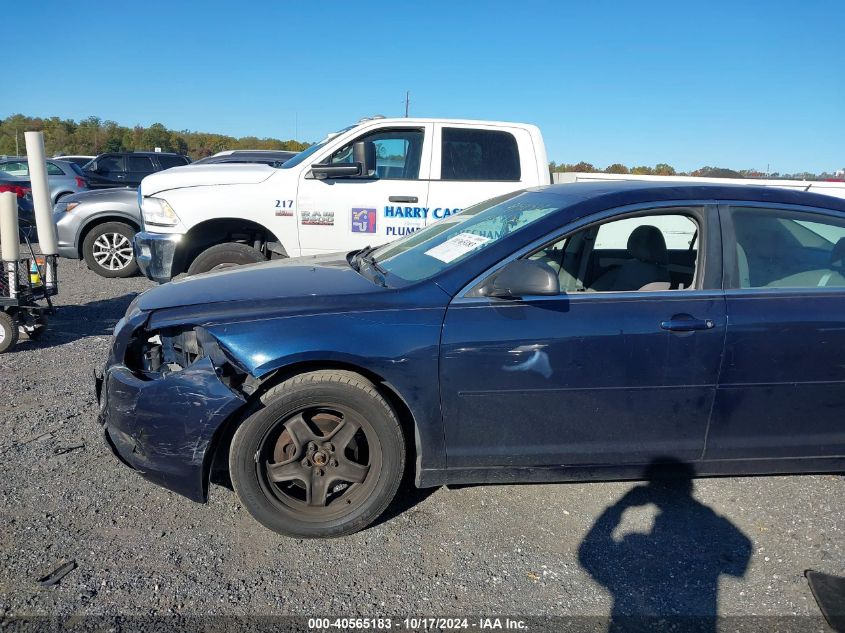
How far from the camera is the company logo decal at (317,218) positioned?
622cm

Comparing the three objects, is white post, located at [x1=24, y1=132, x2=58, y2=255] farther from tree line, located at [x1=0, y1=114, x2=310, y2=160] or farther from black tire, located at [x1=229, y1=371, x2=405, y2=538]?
tree line, located at [x1=0, y1=114, x2=310, y2=160]

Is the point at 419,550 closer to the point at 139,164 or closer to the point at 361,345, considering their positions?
the point at 361,345

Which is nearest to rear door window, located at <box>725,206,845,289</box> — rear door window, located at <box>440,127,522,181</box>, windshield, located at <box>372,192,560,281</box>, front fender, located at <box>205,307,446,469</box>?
windshield, located at <box>372,192,560,281</box>

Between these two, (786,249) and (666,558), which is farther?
(786,249)

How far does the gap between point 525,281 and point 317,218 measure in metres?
3.69

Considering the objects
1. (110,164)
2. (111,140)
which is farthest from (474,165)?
(111,140)

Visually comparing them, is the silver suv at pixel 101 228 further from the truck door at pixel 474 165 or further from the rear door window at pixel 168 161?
the rear door window at pixel 168 161

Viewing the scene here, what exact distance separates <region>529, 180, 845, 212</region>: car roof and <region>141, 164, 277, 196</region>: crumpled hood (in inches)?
144

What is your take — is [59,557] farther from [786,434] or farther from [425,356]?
[786,434]

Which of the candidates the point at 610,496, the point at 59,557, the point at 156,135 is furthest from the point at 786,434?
the point at 156,135

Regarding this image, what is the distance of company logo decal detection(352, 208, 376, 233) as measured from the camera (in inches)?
247

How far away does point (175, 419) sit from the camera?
293 cm

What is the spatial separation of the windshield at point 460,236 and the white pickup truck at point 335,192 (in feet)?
7.04

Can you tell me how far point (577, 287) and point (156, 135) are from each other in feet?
179
